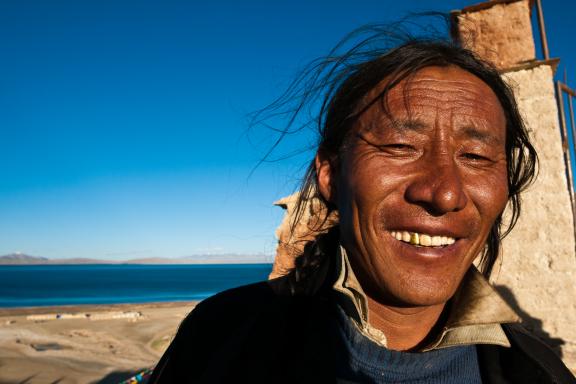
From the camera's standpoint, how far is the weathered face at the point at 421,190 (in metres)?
1.43

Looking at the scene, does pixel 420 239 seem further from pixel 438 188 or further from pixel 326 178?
pixel 326 178

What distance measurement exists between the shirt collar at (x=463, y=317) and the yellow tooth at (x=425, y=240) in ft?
0.94

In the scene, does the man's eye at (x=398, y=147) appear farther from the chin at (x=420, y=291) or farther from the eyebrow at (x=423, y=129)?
the chin at (x=420, y=291)

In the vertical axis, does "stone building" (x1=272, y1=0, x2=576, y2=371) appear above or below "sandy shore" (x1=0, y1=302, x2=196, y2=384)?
above

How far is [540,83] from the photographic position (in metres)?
5.98

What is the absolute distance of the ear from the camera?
6.06 feet

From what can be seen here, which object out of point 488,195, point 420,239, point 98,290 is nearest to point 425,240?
point 420,239

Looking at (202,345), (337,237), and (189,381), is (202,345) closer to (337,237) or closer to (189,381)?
(189,381)

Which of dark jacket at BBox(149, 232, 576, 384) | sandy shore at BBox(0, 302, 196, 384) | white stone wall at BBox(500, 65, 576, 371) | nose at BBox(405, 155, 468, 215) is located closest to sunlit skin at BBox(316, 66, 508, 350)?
nose at BBox(405, 155, 468, 215)

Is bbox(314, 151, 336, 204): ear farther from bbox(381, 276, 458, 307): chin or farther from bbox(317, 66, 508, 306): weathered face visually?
bbox(381, 276, 458, 307): chin

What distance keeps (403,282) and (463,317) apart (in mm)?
309

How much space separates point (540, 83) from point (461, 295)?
5.71 m

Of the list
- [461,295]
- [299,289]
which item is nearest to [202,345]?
[299,289]

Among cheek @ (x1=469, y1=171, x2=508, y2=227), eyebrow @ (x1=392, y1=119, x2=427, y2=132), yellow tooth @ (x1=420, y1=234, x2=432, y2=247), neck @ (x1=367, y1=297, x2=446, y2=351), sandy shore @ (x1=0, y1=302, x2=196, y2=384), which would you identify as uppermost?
eyebrow @ (x1=392, y1=119, x2=427, y2=132)
